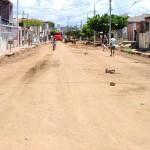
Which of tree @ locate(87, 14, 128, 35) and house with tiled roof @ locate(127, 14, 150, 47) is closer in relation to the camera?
house with tiled roof @ locate(127, 14, 150, 47)

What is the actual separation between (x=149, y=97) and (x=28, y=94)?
12.4 ft

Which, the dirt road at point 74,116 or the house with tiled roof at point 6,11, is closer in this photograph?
the dirt road at point 74,116

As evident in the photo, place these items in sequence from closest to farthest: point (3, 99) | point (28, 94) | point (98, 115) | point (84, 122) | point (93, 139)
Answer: point (93, 139) < point (84, 122) < point (98, 115) < point (3, 99) < point (28, 94)

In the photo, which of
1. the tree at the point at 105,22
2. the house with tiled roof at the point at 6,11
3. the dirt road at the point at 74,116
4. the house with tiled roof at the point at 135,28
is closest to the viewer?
the dirt road at the point at 74,116

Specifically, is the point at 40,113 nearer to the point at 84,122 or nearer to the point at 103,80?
the point at 84,122

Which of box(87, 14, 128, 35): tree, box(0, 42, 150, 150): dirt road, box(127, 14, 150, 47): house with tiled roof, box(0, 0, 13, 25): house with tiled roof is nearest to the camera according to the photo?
box(0, 42, 150, 150): dirt road

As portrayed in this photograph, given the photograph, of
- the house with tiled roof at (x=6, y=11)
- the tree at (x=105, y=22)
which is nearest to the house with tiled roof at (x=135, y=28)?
the tree at (x=105, y=22)

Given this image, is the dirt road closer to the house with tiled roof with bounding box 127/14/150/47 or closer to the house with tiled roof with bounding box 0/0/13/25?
the house with tiled roof with bounding box 127/14/150/47

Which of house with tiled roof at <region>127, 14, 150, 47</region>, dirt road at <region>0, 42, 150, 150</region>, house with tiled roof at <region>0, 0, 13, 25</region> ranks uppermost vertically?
house with tiled roof at <region>0, 0, 13, 25</region>

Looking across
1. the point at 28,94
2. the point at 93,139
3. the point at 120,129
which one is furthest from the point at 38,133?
the point at 28,94

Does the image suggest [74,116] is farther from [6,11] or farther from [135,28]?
[135,28]

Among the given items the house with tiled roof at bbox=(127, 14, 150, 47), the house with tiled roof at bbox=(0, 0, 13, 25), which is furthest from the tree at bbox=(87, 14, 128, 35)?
the house with tiled roof at bbox=(0, 0, 13, 25)

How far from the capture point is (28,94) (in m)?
13.6

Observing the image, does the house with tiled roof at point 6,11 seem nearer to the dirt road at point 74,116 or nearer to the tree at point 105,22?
the tree at point 105,22
